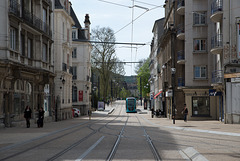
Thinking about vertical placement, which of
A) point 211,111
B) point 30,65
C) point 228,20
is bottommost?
point 211,111

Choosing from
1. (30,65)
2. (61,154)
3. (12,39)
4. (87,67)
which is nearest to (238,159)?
(61,154)

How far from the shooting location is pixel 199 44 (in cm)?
3884

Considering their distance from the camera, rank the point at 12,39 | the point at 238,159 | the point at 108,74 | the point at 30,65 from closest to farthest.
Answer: the point at 238,159 < the point at 12,39 < the point at 30,65 < the point at 108,74

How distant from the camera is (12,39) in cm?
2725

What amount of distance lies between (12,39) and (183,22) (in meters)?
21.0

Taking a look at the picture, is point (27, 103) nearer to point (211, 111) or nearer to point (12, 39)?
point (12, 39)

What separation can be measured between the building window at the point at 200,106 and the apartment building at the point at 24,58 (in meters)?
15.2

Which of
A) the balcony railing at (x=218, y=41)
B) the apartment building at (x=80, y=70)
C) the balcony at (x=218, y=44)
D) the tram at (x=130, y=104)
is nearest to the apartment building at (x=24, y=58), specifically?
the balcony at (x=218, y=44)

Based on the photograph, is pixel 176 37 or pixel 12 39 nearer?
pixel 12 39

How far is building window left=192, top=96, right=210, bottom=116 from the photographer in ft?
128

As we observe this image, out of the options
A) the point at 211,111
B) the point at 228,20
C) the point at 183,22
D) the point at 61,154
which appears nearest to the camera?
the point at 61,154

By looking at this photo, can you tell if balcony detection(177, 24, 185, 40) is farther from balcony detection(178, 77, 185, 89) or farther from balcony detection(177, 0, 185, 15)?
balcony detection(178, 77, 185, 89)

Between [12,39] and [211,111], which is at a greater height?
[12,39]

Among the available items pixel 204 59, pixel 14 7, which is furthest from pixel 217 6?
pixel 14 7
